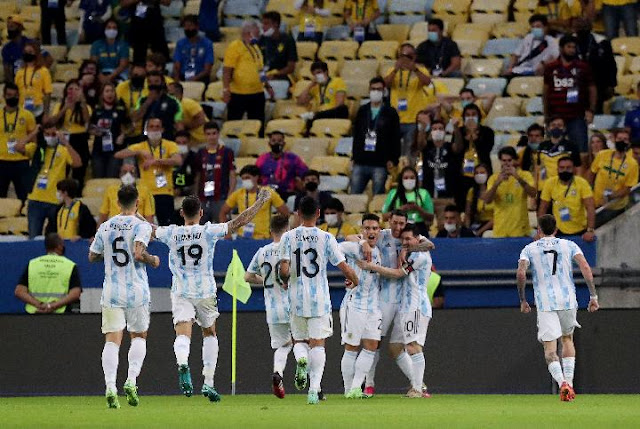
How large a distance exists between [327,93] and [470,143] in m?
3.37

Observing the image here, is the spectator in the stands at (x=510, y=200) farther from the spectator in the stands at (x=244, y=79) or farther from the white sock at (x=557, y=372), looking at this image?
the spectator in the stands at (x=244, y=79)

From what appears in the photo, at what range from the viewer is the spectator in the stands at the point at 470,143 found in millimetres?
21672

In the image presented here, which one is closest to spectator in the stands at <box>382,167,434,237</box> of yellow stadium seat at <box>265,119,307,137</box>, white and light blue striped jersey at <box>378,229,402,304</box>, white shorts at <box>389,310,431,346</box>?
white and light blue striped jersey at <box>378,229,402,304</box>

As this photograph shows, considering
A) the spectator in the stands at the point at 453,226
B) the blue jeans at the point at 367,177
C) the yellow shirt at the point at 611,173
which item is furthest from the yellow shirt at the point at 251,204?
the yellow shirt at the point at 611,173

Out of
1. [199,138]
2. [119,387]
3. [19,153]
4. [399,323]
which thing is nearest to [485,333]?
[399,323]

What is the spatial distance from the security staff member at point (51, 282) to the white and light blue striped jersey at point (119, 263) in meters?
4.44

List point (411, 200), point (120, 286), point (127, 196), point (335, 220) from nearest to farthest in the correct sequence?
1. point (127, 196)
2. point (120, 286)
3. point (335, 220)
4. point (411, 200)

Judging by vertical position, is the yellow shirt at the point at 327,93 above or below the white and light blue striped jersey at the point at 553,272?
above

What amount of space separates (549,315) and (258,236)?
5.77 meters

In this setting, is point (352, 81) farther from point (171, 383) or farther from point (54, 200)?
point (171, 383)

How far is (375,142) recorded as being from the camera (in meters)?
22.0

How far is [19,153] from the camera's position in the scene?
23734mm

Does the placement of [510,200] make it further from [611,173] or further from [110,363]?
[110,363]

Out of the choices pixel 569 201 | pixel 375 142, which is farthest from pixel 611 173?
pixel 375 142
